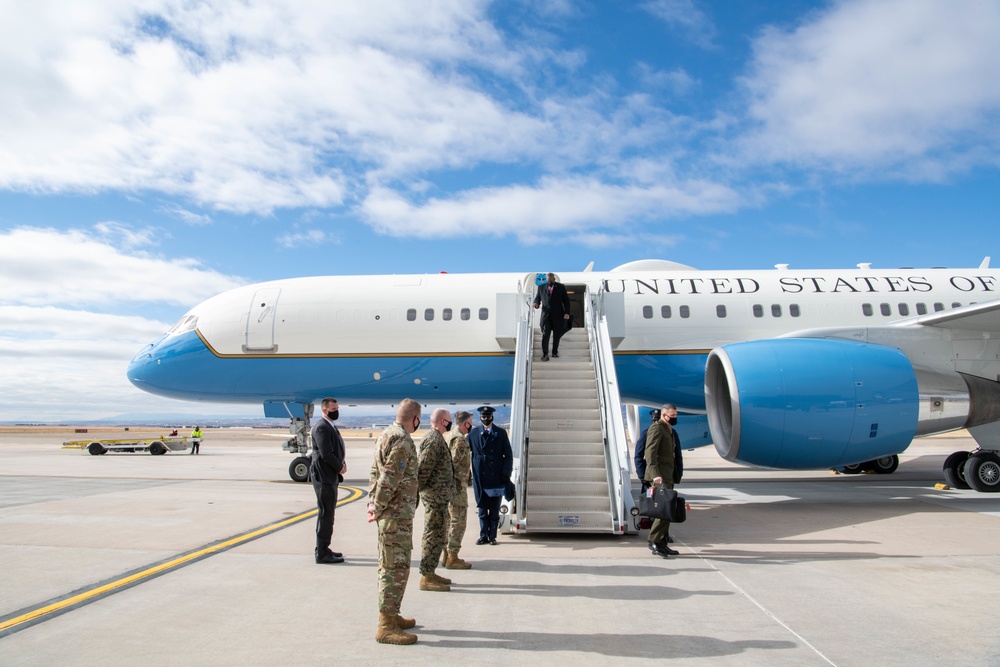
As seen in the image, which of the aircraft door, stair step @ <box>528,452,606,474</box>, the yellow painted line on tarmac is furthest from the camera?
the aircraft door

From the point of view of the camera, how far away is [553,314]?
1123 cm

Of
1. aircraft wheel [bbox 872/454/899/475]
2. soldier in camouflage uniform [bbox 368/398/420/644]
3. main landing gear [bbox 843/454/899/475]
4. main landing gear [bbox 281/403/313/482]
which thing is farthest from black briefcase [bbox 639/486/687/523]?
aircraft wheel [bbox 872/454/899/475]

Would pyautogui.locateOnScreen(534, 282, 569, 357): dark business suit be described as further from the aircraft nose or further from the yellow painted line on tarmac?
the aircraft nose

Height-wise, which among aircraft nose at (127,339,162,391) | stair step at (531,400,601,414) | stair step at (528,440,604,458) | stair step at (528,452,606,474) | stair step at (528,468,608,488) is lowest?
stair step at (528,468,608,488)

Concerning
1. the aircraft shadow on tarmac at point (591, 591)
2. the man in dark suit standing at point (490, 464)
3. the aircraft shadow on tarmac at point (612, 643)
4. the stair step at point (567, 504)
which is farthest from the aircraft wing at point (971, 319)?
the aircraft shadow on tarmac at point (612, 643)

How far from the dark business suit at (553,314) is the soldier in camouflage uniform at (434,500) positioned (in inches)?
228

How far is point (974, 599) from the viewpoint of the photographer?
518 centimetres

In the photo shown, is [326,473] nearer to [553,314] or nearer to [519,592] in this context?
[519,592]

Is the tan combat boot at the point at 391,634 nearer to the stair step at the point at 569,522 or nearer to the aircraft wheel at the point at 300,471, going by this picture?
the stair step at the point at 569,522

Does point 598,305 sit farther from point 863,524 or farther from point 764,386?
point 863,524

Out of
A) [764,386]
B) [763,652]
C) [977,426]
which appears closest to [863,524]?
[764,386]

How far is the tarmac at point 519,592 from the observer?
13.4ft

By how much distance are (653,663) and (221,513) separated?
7.31 metres

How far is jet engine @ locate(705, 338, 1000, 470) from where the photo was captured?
9.88 metres
